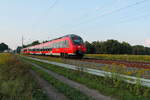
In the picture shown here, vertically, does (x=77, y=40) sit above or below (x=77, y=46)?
above

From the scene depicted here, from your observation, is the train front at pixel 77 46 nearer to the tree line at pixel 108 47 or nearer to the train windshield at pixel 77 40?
the train windshield at pixel 77 40

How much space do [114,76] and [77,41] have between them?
15143 millimetres

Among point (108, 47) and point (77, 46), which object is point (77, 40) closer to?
point (77, 46)

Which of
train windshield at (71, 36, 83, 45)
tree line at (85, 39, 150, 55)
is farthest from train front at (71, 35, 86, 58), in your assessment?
tree line at (85, 39, 150, 55)

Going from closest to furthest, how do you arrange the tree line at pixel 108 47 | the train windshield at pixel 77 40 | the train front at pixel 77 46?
1. the train front at pixel 77 46
2. the train windshield at pixel 77 40
3. the tree line at pixel 108 47

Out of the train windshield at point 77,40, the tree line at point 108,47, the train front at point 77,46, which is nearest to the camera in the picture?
the train front at point 77,46

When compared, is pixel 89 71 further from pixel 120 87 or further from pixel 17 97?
pixel 17 97

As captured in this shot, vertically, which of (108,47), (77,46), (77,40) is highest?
(108,47)

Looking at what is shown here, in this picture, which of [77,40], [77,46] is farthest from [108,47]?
[77,46]

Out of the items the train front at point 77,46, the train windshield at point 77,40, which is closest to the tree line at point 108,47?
the train windshield at point 77,40

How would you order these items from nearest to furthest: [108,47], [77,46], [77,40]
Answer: [77,46] → [77,40] → [108,47]

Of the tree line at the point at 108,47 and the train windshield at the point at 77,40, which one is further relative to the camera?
the tree line at the point at 108,47

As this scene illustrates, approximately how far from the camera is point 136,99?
503cm

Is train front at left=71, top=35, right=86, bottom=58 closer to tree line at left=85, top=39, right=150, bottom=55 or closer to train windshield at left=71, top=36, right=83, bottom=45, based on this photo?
train windshield at left=71, top=36, right=83, bottom=45
